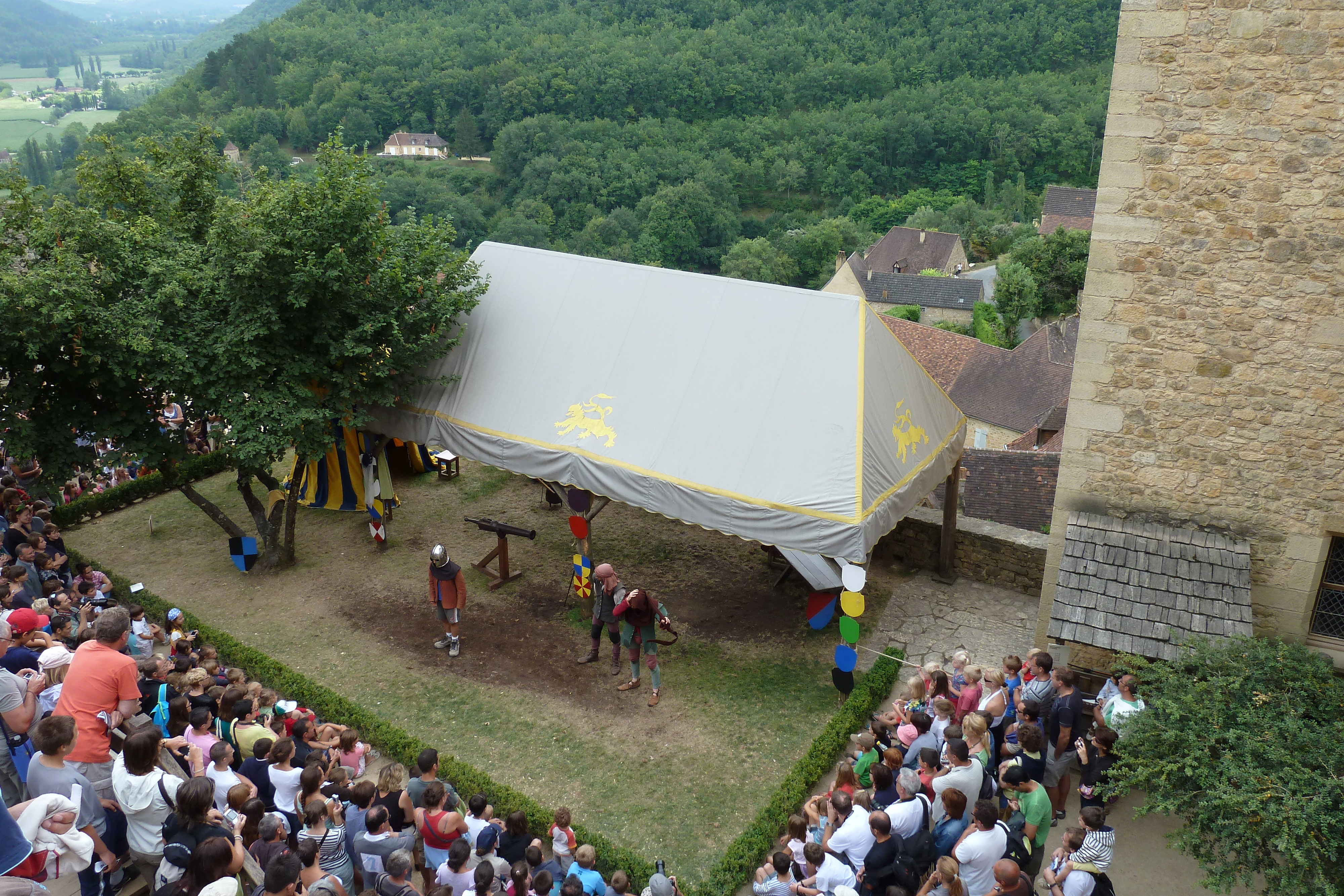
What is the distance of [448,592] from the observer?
408 inches

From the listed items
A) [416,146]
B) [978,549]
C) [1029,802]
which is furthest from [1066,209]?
[1029,802]

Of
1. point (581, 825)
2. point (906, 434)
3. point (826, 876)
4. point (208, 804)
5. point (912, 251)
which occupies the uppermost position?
point (906, 434)

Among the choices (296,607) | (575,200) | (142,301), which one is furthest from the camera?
(575,200)

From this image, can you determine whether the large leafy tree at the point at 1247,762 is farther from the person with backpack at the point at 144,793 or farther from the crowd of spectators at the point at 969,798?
the person with backpack at the point at 144,793

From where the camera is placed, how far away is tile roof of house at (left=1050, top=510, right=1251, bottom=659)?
25.8 feet

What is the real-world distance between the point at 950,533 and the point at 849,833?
5845 millimetres

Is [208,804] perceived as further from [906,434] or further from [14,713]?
[906,434]

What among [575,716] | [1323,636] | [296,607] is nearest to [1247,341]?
[1323,636]

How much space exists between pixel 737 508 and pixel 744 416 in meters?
1.07

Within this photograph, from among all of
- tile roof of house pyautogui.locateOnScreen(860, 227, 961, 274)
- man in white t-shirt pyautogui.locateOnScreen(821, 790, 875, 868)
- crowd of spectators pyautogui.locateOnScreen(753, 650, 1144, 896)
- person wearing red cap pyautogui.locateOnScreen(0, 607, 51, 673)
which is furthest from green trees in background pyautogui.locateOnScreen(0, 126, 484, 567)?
tile roof of house pyautogui.locateOnScreen(860, 227, 961, 274)

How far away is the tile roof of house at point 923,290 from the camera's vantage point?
59281 mm

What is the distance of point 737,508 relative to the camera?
9.44m

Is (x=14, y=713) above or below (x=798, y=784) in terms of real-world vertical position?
above

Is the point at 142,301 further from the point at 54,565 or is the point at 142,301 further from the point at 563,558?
the point at 563,558
